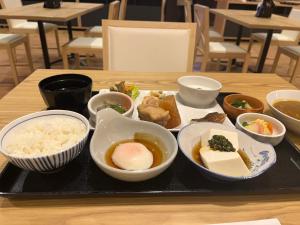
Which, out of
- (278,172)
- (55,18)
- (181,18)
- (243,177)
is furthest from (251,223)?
(181,18)

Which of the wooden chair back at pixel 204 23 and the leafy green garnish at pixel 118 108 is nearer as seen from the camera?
the leafy green garnish at pixel 118 108

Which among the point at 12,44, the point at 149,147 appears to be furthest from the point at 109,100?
the point at 12,44

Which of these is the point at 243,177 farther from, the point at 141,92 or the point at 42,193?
the point at 141,92

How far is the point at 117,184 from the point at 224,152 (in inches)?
11.3

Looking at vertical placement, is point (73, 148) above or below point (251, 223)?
above

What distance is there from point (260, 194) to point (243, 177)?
0.09 m

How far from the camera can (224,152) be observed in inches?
24.6

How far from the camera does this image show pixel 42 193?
0.56 m

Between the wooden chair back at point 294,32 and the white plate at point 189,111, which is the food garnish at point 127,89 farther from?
the wooden chair back at point 294,32

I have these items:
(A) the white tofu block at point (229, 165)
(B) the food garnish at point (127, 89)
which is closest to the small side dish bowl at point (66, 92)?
(B) the food garnish at point (127, 89)

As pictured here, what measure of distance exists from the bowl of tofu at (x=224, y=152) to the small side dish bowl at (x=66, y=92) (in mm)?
386

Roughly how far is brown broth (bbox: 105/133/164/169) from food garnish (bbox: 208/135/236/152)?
14cm

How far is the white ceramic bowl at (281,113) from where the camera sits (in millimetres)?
824

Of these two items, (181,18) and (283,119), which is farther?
(181,18)
